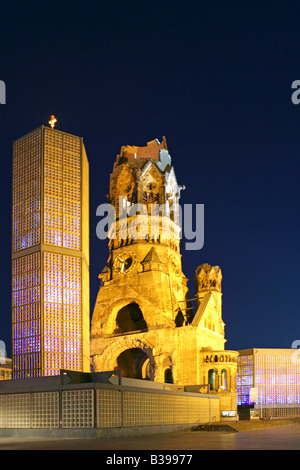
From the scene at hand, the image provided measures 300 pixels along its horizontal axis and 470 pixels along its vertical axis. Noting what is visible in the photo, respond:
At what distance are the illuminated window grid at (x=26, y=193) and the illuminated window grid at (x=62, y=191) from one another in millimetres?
786

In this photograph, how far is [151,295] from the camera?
67.0 metres

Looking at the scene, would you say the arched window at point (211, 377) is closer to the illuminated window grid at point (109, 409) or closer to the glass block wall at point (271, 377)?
the glass block wall at point (271, 377)

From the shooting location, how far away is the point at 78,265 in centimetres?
4841

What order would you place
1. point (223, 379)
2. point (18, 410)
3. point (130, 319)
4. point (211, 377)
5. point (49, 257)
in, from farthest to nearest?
point (130, 319) < point (211, 377) < point (223, 379) < point (49, 257) < point (18, 410)

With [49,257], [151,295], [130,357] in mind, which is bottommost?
[130,357]

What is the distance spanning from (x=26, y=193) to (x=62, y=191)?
2931 millimetres

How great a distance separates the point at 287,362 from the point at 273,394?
4959 millimetres

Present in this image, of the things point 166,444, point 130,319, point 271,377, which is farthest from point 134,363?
point 166,444

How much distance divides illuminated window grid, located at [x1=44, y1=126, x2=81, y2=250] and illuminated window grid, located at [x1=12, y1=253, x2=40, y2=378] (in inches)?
111

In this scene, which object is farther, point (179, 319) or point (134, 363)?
point (134, 363)

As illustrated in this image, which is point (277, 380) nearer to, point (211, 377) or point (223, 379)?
point (211, 377)

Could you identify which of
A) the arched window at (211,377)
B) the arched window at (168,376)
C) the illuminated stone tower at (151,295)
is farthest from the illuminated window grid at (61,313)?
the arched window at (168,376)

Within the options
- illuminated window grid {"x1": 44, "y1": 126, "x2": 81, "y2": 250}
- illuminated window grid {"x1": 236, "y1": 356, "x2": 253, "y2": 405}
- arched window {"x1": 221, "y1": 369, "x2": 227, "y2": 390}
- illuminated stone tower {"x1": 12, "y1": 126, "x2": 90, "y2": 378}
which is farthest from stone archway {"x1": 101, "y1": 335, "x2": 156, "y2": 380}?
illuminated window grid {"x1": 44, "y1": 126, "x2": 81, "y2": 250}
